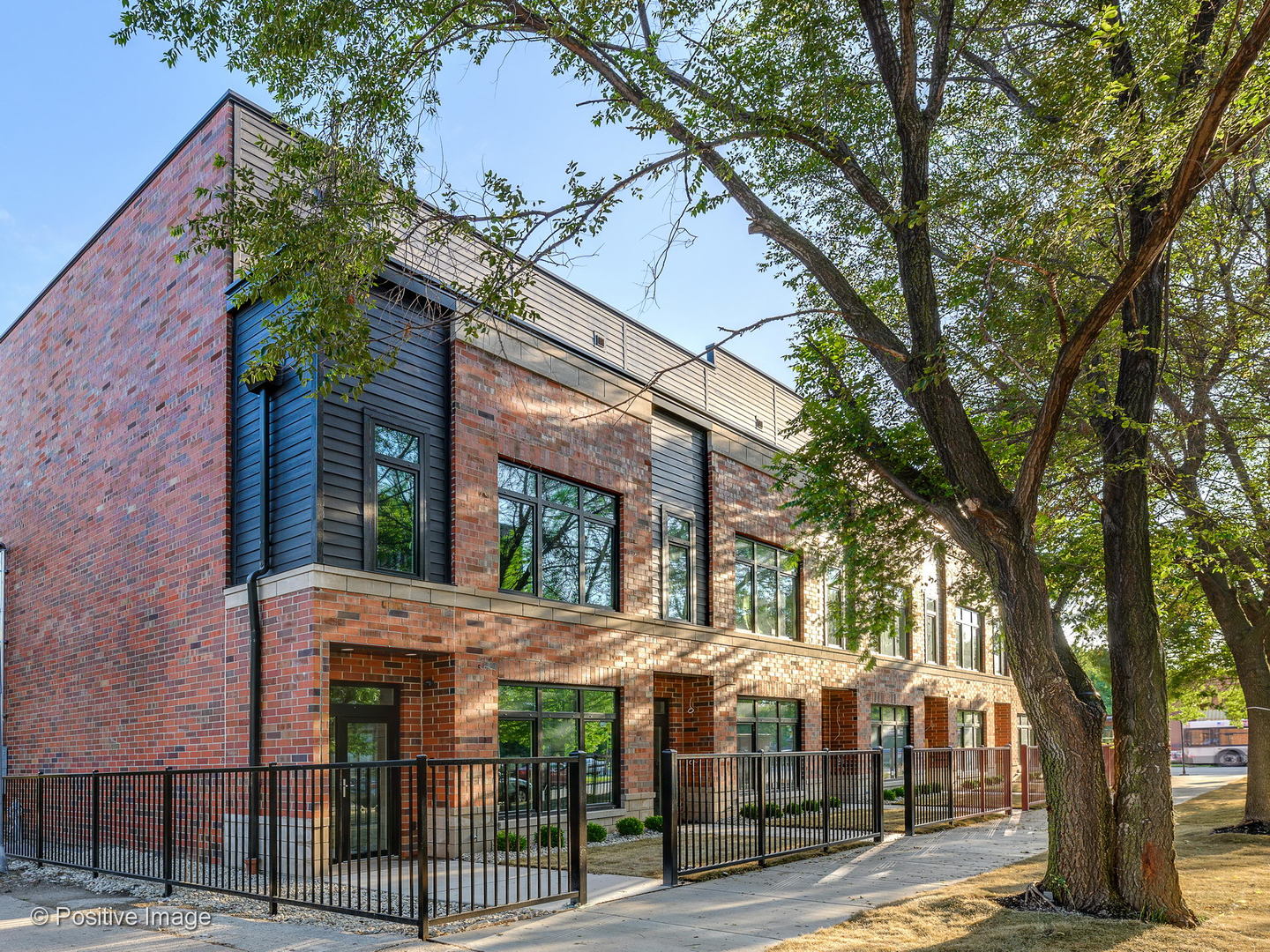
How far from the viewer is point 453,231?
9.24 m

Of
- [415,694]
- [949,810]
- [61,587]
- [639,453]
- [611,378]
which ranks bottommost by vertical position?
[949,810]

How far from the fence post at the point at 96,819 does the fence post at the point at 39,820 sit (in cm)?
128

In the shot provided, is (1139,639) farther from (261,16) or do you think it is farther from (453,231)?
(261,16)

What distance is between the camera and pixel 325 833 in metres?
10.4

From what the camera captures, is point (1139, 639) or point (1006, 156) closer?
point (1139, 639)

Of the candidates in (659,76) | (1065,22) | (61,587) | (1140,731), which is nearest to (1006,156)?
(1065,22)

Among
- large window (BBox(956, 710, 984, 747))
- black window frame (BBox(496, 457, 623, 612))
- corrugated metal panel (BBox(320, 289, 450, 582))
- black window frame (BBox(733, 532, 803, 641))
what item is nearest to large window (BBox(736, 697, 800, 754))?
black window frame (BBox(733, 532, 803, 641))

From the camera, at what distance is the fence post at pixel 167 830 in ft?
32.1

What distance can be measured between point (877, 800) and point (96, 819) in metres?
9.16

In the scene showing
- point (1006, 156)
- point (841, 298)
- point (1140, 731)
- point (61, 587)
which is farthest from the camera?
point (61, 587)

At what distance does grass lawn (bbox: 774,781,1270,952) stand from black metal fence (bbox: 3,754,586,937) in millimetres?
2459

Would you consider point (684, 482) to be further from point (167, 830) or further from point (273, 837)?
point (273, 837)

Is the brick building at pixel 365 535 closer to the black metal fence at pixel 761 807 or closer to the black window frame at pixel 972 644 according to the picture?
the black metal fence at pixel 761 807

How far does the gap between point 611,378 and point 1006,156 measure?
6.91 m
